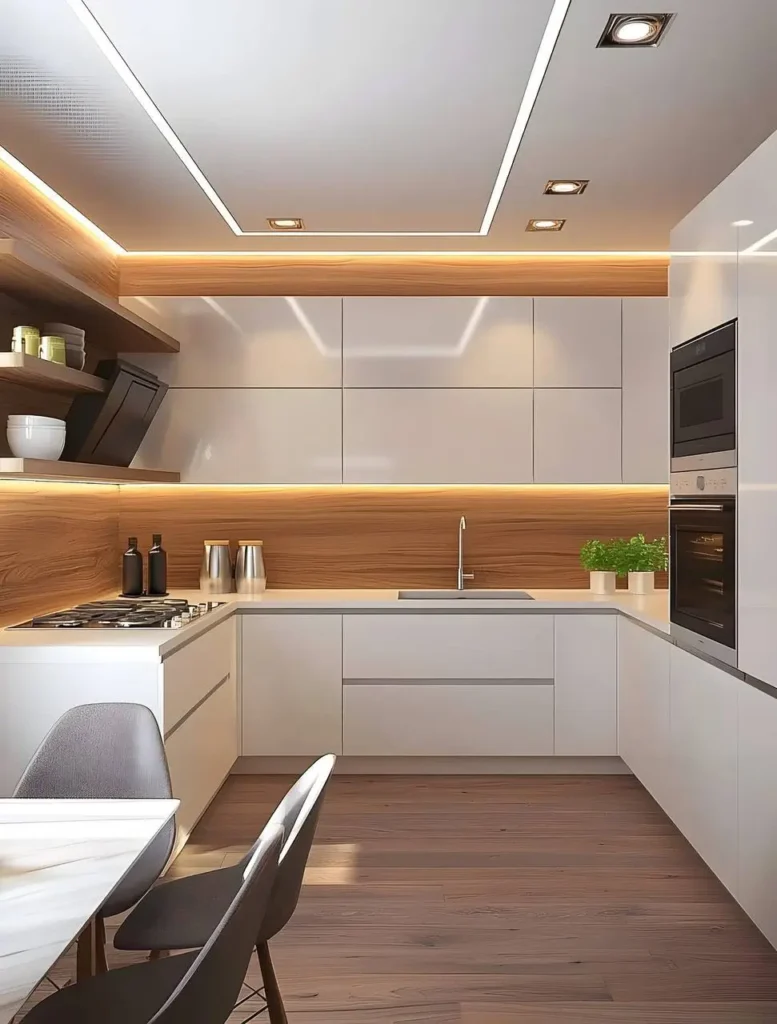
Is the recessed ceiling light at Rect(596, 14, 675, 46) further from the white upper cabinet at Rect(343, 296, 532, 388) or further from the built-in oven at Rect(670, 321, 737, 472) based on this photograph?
the white upper cabinet at Rect(343, 296, 532, 388)

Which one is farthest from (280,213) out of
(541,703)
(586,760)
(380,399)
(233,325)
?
(586,760)

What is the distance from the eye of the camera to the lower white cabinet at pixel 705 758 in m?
2.71

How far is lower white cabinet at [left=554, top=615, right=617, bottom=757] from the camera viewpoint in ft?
14.2

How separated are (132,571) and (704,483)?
2.62 m

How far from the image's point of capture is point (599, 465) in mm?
4594

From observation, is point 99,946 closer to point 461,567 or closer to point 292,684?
point 292,684

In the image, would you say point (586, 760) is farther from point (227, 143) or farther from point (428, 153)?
point (227, 143)

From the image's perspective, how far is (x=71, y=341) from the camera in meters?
3.40

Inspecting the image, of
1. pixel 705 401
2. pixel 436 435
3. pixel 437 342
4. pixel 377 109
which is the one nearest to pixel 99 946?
pixel 705 401

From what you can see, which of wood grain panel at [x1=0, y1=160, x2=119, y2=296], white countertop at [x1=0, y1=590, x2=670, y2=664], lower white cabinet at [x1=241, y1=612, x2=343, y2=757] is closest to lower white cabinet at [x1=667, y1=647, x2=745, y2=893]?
white countertop at [x1=0, y1=590, x2=670, y2=664]

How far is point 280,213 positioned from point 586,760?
2819 mm

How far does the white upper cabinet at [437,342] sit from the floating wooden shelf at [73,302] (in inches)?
35.0

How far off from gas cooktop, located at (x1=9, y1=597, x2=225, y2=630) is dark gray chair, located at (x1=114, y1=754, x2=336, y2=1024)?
1384 millimetres

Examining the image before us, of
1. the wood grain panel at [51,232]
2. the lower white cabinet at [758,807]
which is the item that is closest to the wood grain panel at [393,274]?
the wood grain panel at [51,232]
